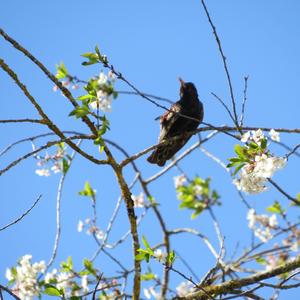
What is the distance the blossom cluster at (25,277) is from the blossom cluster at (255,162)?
244cm

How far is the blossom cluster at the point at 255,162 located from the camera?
2.62 metres

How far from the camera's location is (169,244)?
5.31m

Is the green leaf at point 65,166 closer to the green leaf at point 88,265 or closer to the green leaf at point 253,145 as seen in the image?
the green leaf at point 88,265

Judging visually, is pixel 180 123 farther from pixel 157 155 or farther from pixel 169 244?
pixel 169 244

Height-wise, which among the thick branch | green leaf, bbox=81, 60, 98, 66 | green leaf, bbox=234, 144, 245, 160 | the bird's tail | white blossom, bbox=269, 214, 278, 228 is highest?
white blossom, bbox=269, 214, 278, 228

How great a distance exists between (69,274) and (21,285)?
1.65 feet

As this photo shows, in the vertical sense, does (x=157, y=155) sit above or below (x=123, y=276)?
above

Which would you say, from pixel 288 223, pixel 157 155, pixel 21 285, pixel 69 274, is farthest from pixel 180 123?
pixel 21 285

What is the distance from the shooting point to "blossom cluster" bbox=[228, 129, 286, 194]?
262 centimetres

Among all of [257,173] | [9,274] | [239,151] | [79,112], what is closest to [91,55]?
[79,112]

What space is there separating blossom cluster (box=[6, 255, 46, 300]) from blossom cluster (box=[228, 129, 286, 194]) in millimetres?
2444

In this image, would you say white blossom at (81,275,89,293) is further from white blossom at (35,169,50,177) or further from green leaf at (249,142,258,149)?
green leaf at (249,142,258,149)

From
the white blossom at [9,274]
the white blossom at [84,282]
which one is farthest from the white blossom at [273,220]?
the white blossom at [9,274]

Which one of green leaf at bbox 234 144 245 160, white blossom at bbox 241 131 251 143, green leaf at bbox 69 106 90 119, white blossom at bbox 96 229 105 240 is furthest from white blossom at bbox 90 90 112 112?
white blossom at bbox 96 229 105 240
